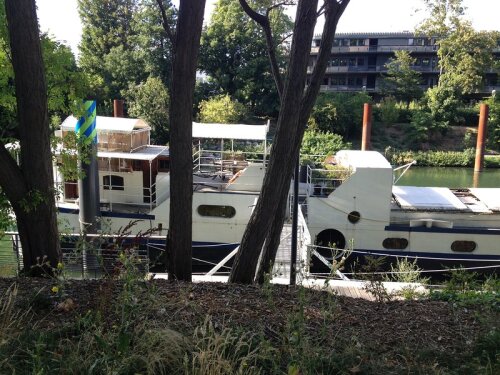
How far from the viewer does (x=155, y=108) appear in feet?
106

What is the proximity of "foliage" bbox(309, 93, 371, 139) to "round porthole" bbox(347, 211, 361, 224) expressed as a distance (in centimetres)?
2279

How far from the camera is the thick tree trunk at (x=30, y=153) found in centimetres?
464

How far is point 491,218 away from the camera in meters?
13.6

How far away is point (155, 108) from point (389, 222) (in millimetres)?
22102

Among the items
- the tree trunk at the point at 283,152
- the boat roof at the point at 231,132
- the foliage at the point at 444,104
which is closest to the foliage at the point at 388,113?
the foliage at the point at 444,104

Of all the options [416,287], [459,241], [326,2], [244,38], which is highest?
[244,38]

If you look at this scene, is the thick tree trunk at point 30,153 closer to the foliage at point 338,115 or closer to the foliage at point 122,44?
the foliage at point 122,44

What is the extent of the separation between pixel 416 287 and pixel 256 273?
8.50 ft

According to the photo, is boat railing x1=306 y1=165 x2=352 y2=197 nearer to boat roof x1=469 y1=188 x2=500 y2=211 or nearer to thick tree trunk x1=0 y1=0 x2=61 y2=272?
boat roof x1=469 y1=188 x2=500 y2=211

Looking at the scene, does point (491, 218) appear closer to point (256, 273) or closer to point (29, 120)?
point (256, 273)

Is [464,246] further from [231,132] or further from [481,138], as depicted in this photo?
[481,138]

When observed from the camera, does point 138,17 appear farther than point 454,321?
Yes

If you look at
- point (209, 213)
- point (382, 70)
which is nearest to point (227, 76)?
point (382, 70)

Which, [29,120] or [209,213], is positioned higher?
[29,120]
